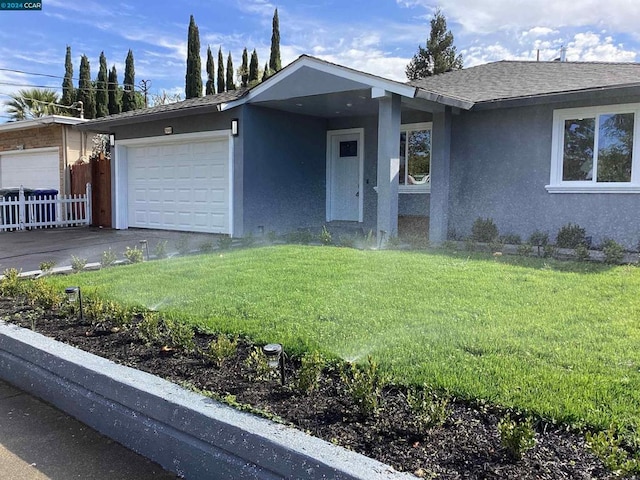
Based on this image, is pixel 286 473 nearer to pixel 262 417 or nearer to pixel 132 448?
pixel 262 417

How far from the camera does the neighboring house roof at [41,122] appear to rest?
1728 centimetres

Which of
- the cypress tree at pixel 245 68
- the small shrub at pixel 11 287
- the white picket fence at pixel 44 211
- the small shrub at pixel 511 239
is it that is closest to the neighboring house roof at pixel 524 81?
the small shrub at pixel 511 239

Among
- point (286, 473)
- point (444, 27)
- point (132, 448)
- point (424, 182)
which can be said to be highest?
point (444, 27)

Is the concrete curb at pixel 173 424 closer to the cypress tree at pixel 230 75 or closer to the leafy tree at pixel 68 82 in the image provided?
the cypress tree at pixel 230 75

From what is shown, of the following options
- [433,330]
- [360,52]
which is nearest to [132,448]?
[433,330]

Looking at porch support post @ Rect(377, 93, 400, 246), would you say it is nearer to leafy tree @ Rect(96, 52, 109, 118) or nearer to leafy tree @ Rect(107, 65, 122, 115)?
leafy tree @ Rect(96, 52, 109, 118)

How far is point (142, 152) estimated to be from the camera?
583 inches

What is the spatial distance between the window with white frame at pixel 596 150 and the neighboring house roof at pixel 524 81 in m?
0.55

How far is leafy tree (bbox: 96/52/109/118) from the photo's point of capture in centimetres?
3869

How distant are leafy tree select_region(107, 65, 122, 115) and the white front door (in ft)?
99.0

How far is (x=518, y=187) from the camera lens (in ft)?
35.4

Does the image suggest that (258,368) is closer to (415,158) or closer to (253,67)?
(415,158)

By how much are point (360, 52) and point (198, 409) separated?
21.8 metres

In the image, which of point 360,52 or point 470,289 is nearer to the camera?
point 470,289
